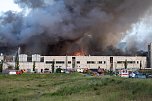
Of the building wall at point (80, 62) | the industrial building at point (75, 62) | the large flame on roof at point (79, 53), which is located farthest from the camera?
the large flame on roof at point (79, 53)

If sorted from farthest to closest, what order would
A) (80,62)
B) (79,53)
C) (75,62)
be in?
(79,53) → (80,62) → (75,62)

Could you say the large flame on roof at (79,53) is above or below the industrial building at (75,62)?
above

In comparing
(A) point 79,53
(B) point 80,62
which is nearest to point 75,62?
(B) point 80,62

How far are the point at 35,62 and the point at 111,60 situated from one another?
37.3 metres

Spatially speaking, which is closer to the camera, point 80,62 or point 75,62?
point 75,62

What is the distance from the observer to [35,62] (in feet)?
493

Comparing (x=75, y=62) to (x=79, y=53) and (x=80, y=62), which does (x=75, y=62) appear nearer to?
(x=80, y=62)

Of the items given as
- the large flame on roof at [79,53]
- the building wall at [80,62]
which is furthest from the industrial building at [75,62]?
the large flame on roof at [79,53]

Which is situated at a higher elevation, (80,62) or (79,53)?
(79,53)

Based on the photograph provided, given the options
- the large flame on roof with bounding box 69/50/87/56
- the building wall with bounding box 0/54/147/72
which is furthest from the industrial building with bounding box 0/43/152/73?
the large flame on roof with bounding box 69/50/87/56

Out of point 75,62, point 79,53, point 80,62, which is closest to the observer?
point 75,62

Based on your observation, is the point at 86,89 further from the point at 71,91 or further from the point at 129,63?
the point at 129,63

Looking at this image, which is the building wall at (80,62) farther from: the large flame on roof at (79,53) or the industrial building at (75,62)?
the large flame on roof at (79,53)

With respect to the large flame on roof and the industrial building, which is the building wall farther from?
the large flame on roof
